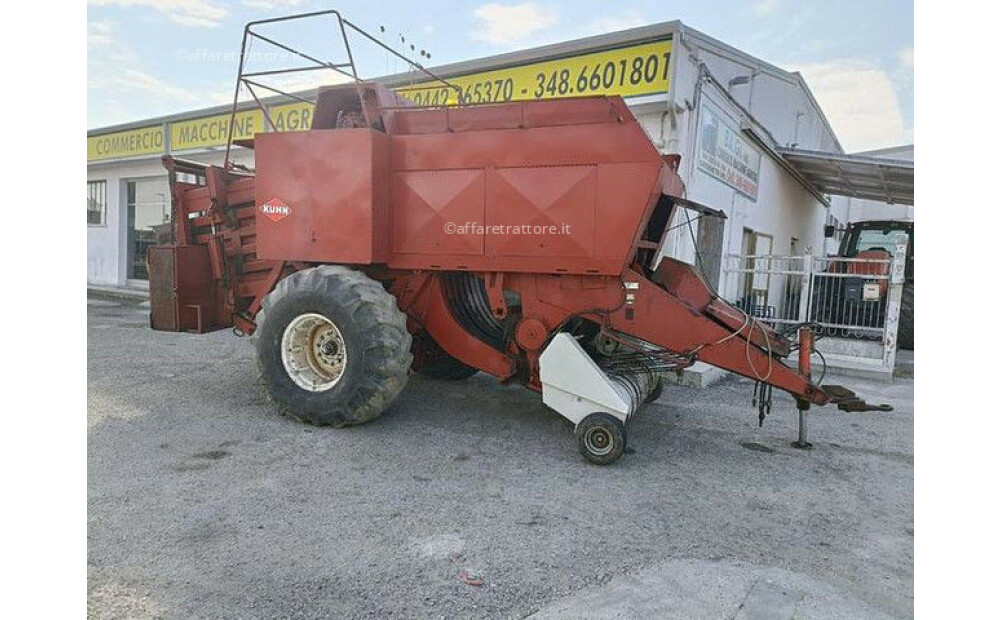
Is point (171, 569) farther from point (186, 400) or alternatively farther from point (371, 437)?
point (186, 400)

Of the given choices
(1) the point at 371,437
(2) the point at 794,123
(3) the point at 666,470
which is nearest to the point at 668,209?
(3) the point at 666,470

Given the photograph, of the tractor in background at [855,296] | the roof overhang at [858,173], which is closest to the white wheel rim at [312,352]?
the tractor in background at [855,296]

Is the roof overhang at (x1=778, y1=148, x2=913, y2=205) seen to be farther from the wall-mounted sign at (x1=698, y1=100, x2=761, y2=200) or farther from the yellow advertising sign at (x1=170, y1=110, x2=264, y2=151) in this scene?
the yellow advertising sign at (x1=170, y1=110, x2=264, y2=151)

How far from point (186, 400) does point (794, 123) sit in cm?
1528

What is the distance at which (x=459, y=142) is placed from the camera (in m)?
5.15

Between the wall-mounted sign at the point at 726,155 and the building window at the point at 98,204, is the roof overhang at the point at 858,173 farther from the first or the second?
the building window at the point at 98,204

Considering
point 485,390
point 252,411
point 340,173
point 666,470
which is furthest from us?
point 485,390

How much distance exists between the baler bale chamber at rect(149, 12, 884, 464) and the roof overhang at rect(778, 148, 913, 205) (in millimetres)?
7954

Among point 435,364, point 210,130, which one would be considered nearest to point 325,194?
point 435,364

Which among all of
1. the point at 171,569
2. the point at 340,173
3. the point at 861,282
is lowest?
the point at 171,569

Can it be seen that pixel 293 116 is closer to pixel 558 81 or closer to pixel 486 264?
pixel 558 81

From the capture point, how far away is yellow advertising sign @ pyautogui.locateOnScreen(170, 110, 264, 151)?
14094 millimetres

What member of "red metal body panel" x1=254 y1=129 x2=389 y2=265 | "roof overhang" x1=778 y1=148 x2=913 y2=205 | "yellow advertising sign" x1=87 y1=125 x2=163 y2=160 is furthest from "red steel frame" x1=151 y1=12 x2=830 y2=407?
"yellow advertising sign" x1=87 y1=125 x2=163 y2=160

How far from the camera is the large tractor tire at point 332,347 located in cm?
504
